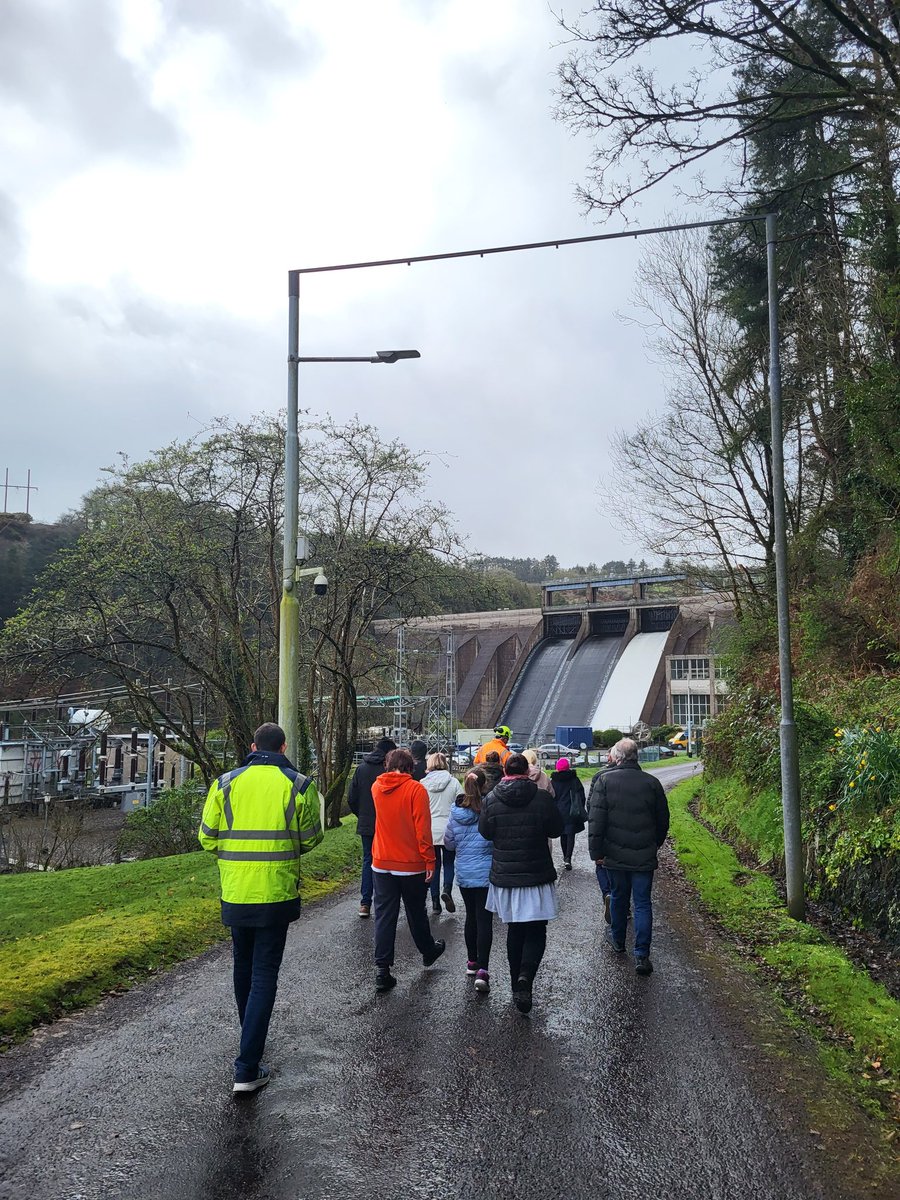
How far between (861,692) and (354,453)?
428 inches

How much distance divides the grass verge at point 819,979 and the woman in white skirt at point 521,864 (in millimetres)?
1874

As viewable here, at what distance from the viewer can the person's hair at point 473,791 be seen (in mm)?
7152

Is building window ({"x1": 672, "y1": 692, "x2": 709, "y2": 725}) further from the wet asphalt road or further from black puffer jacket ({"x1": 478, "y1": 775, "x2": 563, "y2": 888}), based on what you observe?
black puffer jacket ({"x1": 478, "y1": 775, "x2": 563, "y2": 888})

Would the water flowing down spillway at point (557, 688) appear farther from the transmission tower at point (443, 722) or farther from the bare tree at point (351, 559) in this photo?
the bare tree at point (351, 559)

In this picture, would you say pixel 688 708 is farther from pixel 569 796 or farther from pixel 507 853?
pixel 507 853

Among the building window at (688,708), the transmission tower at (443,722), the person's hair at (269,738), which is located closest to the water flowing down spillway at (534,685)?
the building window at (688,708)

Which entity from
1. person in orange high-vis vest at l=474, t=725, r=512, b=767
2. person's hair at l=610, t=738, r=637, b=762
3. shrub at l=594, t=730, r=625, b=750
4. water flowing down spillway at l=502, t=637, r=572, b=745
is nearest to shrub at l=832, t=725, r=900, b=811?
person's hair at l=610, t=738, r=637, b=762

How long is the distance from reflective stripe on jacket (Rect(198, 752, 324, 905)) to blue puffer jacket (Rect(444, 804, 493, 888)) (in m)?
2.02

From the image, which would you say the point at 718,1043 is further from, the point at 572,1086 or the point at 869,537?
the point at 869,537

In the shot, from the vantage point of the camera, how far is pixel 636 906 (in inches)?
292

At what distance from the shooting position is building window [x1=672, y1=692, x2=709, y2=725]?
60.6 m

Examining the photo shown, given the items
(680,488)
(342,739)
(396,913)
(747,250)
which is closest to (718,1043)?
(396,913)

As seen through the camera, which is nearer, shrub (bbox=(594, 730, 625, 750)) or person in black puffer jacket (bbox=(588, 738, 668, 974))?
person in black puffer jacket (bbox=(588, 738, 668, 974))

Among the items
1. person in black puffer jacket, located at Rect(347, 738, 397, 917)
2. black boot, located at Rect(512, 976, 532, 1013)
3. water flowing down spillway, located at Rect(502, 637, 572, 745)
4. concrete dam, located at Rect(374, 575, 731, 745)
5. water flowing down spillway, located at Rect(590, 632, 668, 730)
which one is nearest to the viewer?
black boot, located at Rect(512, 976, 532, 1013)
